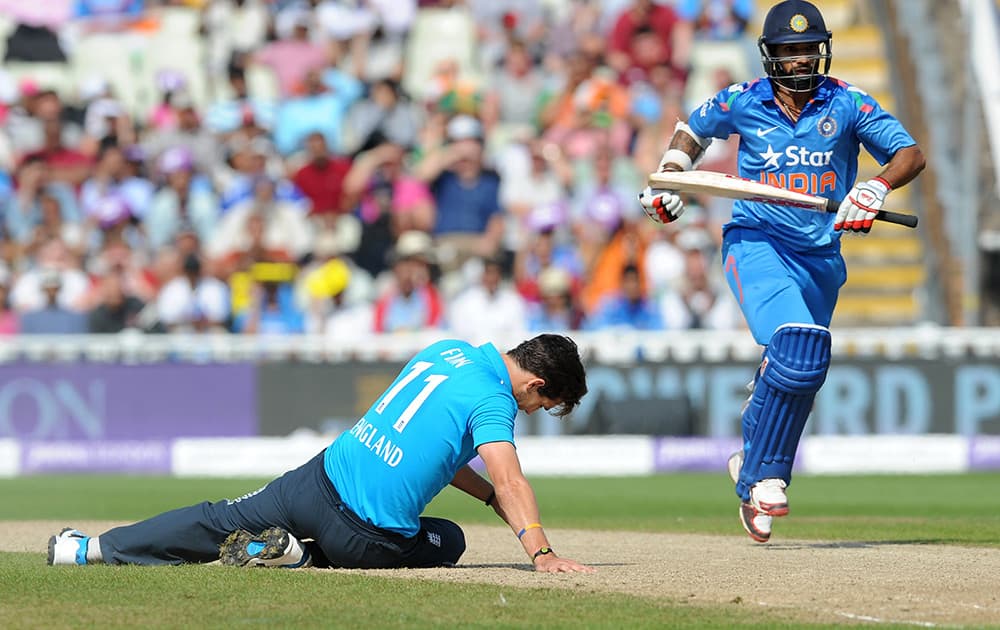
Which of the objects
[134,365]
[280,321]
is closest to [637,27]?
[280,321]

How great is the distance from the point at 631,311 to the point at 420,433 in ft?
29.7

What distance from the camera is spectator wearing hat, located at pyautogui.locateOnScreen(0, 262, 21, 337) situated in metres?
15.6

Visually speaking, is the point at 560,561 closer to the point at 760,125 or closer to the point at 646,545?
the point at 646,545

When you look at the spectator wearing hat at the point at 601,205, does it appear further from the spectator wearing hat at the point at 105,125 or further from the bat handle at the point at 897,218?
the bat handle at the point at 897,218

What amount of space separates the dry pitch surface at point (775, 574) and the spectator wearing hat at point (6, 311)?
7.12m

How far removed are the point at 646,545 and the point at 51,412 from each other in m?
8.25

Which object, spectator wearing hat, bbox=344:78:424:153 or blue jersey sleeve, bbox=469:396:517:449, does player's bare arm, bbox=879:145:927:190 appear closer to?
blue jersey sleeve, bbox=469:396:517:449

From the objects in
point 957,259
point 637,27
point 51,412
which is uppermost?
point 637,27

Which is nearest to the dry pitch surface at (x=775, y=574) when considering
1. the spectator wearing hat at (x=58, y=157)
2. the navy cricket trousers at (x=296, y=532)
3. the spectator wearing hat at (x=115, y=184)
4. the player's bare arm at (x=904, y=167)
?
the navy cricket trousers at (x=296, y=532)

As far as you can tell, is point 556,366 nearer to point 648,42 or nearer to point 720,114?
point 720,114

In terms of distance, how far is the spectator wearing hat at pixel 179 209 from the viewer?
1706 centimetres

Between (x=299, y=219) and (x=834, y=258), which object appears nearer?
(x=834, y=258)

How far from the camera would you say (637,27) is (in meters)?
18.4

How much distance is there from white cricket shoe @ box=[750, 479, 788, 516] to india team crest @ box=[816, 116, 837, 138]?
1.54 meters
